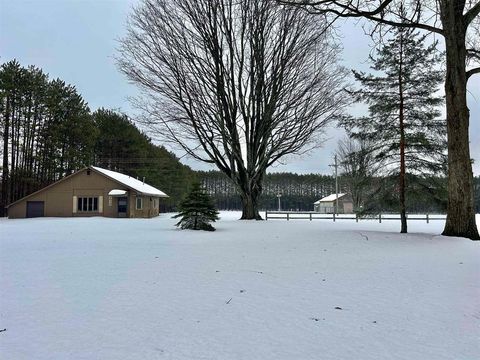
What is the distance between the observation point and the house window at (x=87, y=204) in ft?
106

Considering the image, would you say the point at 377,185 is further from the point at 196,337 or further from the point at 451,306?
the point at 196,337

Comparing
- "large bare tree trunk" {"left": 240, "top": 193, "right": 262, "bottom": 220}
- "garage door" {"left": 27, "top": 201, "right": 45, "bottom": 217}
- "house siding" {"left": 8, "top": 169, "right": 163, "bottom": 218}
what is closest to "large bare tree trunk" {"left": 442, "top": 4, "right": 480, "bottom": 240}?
"large bare tree trunk" {"left": 240, "top": 193, "right": 262, "bottom": 220}

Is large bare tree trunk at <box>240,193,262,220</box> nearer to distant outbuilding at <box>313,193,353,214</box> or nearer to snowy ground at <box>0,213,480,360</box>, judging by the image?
snowy ground at <box>0,213,480,360</box>

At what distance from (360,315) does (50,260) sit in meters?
6.31

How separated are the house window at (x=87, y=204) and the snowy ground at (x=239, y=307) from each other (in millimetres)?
25419

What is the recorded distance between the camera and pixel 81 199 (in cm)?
3241

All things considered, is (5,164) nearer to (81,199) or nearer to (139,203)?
(81,199)

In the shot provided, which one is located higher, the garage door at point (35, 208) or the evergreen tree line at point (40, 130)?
the evergreen tree line at point (40, 130)

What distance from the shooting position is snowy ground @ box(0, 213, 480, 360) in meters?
3.21

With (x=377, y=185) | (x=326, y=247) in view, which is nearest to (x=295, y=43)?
(x=377, y=185)

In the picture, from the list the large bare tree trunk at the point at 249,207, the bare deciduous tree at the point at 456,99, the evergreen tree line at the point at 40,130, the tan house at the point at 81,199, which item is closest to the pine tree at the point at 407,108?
the bare deciduous tree at the point at 456,99

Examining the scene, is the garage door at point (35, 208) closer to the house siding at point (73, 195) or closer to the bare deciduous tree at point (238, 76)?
the house siding at point (73, 195)

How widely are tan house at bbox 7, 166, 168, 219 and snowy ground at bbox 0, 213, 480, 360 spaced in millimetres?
24630

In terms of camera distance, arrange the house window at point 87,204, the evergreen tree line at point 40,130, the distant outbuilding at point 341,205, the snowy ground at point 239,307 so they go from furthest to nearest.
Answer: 1. the distant outbuilding at point 341,205
2. the evergreen tree line at point 40,130
3. the house window at point 87,204
4. the snowy ground at point 239,307
